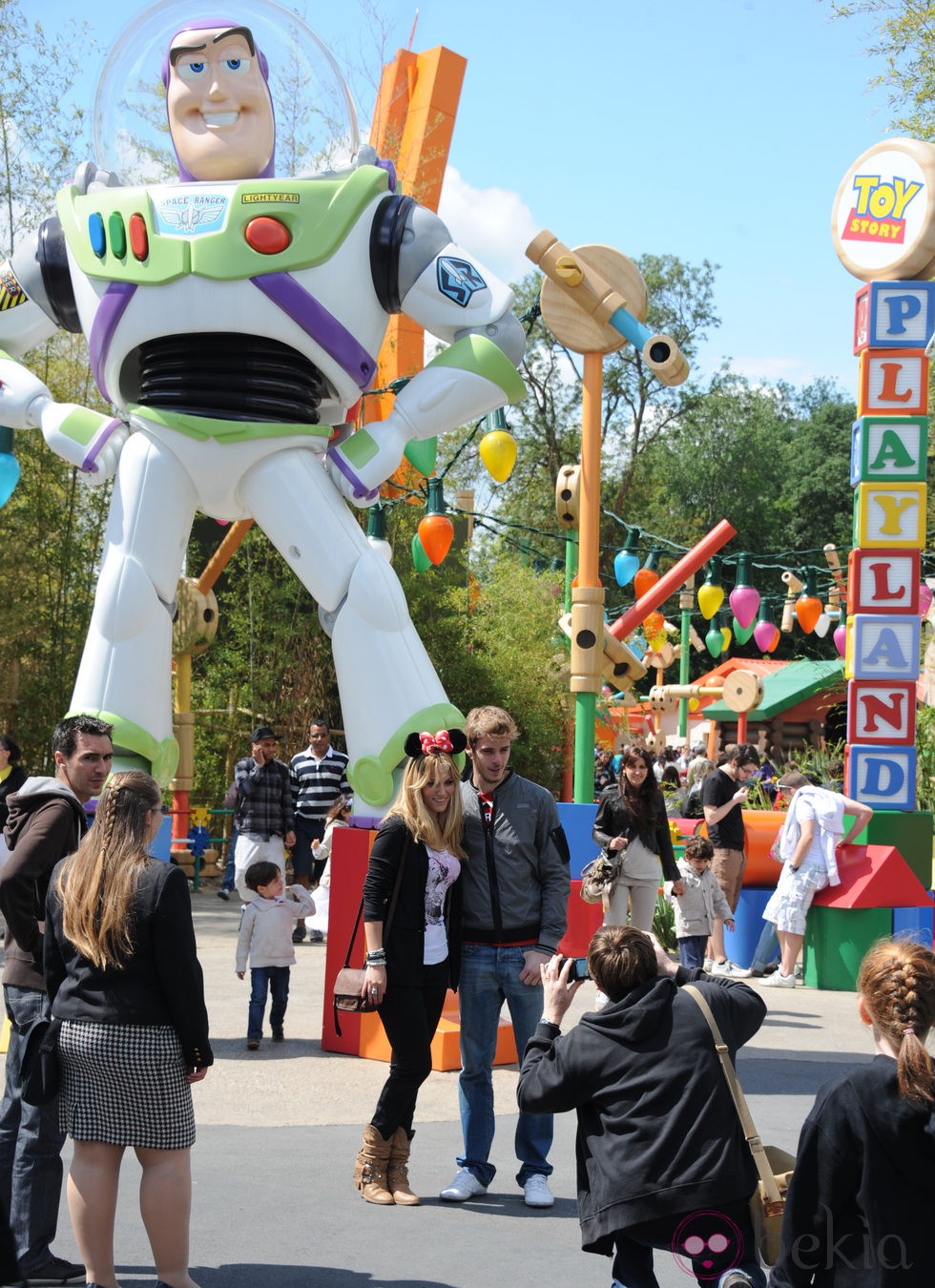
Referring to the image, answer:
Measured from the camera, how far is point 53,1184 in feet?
12.0

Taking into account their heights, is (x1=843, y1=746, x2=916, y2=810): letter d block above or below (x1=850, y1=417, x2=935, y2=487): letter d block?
below

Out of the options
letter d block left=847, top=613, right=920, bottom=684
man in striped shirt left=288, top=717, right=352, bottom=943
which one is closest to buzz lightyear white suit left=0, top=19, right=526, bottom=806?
letter d block left=847, top=613, right=920, bottom=684

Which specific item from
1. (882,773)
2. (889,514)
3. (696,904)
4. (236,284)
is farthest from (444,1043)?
(889,514)

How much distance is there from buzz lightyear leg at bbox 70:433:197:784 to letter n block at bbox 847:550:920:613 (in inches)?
159

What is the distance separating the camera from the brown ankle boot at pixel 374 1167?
4367 mm

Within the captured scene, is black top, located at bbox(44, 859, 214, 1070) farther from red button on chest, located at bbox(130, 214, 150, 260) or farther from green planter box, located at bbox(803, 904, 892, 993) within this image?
green planter box, located at bbox(803, 904, 892, 993)

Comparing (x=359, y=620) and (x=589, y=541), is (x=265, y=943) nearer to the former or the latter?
(x=359, y=620)

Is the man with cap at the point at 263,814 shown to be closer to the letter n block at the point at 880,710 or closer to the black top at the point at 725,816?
the black top at the point at 725,816

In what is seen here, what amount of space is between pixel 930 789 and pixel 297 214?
27.8 ft

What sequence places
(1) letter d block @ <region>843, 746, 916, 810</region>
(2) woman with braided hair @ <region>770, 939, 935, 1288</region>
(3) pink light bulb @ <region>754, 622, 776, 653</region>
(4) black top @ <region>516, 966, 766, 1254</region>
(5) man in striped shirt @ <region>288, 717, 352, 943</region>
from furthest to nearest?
1. (3) pink light bulb @ <region>754, 622, 776, 653</region>
2. (5) man in striped shirt @ <region>288, 717, 352, 943</region>
3. (1) letter d block @ <region>843, 746, 916, 810</region>
4. (4) black top @ <region>516, 966, 766, 1254</region>
5. (2) woman with braided hair @ <region>770, 939, 935, 1288</region>

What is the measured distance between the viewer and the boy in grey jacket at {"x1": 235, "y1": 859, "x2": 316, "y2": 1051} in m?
6.53

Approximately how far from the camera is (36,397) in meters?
6.96

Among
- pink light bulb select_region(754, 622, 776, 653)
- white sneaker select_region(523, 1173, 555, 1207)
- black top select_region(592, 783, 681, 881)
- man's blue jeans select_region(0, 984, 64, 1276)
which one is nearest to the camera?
man's blue jeans select_region(0, 984, 64, 1276)

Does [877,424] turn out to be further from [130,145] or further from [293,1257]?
[293,1257]
